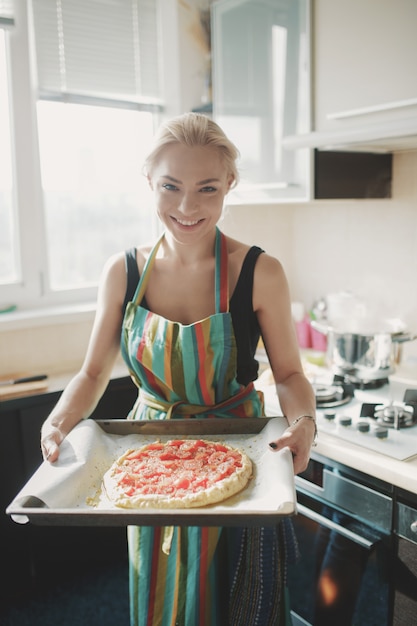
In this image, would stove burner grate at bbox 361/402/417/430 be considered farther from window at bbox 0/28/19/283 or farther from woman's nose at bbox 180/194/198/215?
window at bbox 0/28/19/283

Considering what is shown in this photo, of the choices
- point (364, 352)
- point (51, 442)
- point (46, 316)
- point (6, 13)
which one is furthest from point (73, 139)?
point (51, 442)

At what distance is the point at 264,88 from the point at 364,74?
0.48m

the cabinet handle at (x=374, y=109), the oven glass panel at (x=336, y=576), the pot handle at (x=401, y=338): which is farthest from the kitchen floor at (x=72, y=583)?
the cabinet handle at (x=374, y=109)

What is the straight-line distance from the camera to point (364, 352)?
6.11 ft

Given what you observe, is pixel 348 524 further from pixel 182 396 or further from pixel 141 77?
pixel 141 77

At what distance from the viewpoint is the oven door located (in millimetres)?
1438

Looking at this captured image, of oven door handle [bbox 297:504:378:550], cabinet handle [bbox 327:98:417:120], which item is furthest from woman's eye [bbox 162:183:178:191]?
oven door handle [bbox 297:504:378:550]

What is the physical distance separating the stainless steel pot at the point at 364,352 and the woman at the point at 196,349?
539 millimetres

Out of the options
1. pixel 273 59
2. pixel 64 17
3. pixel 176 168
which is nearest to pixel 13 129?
pixel 64 17

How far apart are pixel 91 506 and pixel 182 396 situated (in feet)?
1.13

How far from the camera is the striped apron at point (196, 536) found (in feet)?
4.20

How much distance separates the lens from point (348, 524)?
150 centimetres

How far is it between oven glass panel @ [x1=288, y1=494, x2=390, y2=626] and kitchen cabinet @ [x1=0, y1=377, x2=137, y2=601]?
2.68 feet

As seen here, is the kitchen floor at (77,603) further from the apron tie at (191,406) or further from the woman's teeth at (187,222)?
the woman's teeth at (187,222)
